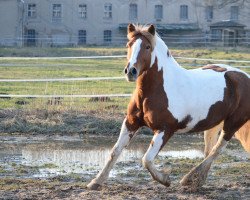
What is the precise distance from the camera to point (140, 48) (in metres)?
7.88

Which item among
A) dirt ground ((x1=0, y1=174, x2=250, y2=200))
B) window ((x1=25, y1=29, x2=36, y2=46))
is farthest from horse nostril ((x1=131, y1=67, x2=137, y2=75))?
window ((x1=25, y1=29, x2=36, y2=46))

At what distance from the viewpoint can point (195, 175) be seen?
8523mm

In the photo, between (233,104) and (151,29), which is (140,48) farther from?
(233,104)

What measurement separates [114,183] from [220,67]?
213 centimetres

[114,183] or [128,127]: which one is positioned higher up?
[128,127]

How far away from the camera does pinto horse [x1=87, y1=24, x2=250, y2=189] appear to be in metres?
7.99

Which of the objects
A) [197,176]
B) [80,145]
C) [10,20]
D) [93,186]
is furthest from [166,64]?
[10,20]

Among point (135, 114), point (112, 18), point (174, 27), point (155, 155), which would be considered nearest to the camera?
point (155, 155)

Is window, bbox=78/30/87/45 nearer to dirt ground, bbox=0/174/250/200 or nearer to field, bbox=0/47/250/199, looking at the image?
field, bbox=0/47/250/199

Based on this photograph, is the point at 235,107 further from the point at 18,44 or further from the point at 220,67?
the point at 18,44

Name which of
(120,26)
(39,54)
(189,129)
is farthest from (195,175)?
(120,26)

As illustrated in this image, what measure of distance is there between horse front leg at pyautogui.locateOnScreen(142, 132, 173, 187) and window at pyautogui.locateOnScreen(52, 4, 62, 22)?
56.1m

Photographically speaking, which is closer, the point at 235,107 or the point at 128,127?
the point at 128,127

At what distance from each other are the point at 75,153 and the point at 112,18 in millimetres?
52804
